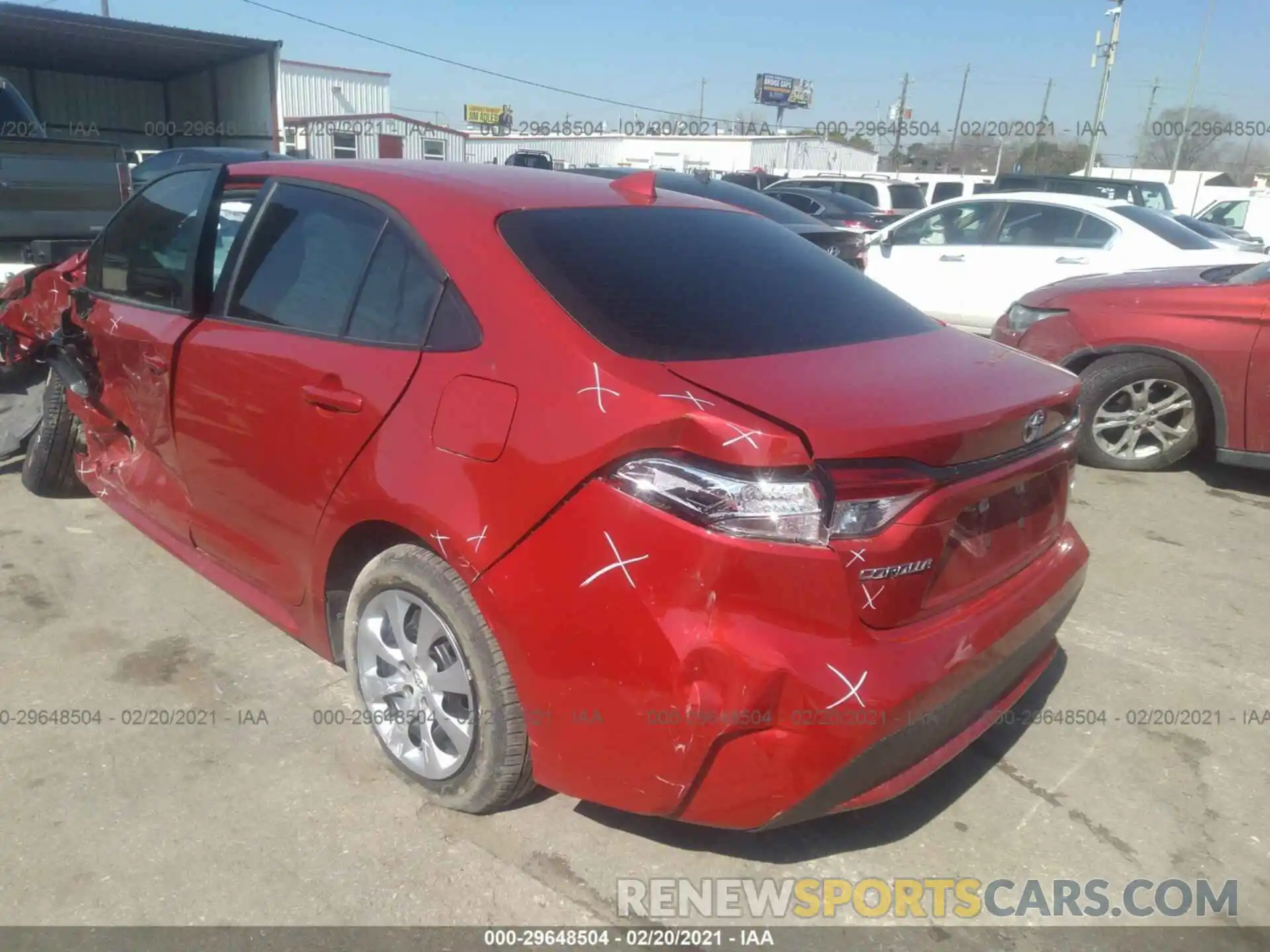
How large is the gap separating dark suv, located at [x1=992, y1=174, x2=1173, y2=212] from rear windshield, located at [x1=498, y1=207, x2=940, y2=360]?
13.1 meters

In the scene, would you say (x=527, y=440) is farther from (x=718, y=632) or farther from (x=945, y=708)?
(x=945, y=708)

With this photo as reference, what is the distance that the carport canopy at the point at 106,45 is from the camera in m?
17.3

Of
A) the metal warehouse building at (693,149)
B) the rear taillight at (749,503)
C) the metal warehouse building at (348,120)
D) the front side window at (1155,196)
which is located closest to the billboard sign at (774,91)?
the metal warehouse building at (693,149)

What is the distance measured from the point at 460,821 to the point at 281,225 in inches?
74.5

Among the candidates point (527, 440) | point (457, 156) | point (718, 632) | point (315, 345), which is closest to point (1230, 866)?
point (718, 632)

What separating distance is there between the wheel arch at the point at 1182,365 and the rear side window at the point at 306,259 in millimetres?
4216

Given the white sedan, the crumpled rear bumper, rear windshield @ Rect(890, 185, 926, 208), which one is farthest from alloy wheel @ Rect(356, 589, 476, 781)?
rear windshield @ Rect(890, 185, 926, 208)

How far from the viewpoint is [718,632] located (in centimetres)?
193

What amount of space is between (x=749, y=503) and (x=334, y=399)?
49.8 inches

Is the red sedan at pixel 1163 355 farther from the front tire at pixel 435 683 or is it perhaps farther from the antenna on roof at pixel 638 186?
the front tire at pixel 435 683

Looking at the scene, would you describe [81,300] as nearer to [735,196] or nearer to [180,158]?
[735,196]

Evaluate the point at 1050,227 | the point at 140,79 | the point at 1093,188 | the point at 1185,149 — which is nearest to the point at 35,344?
the point at 1050,227

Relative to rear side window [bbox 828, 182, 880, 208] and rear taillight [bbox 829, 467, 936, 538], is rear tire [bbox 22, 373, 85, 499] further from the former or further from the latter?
rear side window [bbox 828, 182, 880, 208]

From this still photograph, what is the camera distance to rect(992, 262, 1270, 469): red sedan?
5.04m
